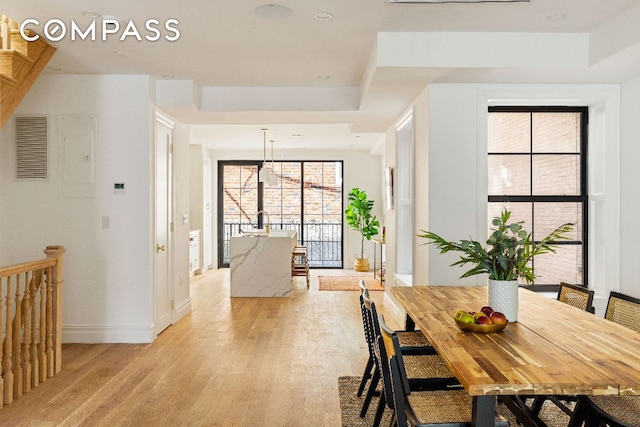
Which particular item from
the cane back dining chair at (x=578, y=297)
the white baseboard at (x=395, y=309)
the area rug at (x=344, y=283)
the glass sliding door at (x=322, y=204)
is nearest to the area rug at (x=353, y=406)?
the cane back dining chair at (x=578, y=297)

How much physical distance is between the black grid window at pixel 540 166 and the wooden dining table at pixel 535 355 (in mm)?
1793

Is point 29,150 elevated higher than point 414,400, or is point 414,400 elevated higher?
point 29,150

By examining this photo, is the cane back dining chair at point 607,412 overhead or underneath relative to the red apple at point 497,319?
underneath

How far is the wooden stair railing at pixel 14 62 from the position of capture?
3510 millimetres

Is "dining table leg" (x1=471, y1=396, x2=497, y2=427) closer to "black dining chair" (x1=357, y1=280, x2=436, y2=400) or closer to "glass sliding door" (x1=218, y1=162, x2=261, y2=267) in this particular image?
"black dining chair" (x1=357, y1=280, x2=436, y2=400)

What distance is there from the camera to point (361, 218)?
9961 mm

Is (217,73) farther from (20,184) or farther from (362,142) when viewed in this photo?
(362,142)

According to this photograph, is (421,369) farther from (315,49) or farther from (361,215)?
(361,215)

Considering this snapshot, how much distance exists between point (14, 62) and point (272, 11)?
1.94 metres

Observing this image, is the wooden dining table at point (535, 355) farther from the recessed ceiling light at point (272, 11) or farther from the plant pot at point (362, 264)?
the plant pot at point (362, 264)

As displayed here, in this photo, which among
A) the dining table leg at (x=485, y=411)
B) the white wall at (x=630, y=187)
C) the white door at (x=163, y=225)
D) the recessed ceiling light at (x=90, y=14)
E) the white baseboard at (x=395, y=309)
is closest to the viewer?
the dining table leg at (x=485, y=411)

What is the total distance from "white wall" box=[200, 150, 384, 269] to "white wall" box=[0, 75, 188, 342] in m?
5.58

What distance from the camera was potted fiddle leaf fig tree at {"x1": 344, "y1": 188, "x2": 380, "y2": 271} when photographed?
965cm

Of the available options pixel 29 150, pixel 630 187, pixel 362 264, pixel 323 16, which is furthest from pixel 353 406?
pixel 362 264
